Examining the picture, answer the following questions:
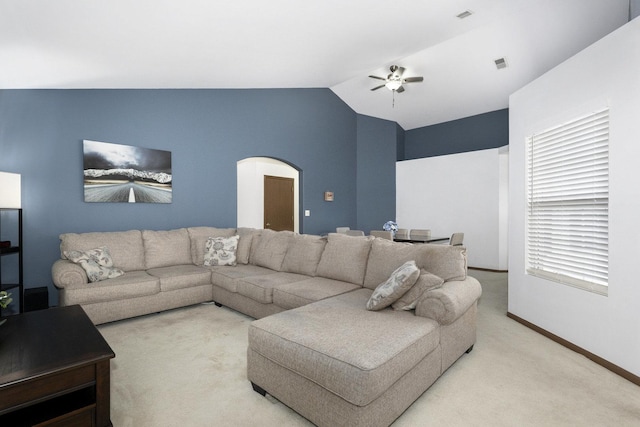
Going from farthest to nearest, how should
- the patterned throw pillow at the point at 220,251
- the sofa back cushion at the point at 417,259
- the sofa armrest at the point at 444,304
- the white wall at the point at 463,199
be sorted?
the white wall at the point at 463,199
the patterned throw pillow at the point at 220,251
the sofa back cushion at the point at 417,259
the sofa armrest at the point at 444,304

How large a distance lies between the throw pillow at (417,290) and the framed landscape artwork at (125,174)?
375 centimetres

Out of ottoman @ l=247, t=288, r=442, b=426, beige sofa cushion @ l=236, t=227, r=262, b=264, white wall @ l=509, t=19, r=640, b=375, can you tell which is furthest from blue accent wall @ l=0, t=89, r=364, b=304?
white wall @ l=509, t=19, r=640, b=375

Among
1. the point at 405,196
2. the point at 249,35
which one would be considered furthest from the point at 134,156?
the point at 405,196

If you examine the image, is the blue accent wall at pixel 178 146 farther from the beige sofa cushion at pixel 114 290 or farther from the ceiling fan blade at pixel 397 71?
the ceiling fan blade at pixel 397 71

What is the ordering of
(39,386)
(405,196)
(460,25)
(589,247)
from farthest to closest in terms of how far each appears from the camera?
1. (405,196)
2. (460,25)
3. (589,247)
4. (39,386)

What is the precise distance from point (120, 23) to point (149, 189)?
227cm

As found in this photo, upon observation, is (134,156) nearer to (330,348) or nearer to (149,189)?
(149,189)

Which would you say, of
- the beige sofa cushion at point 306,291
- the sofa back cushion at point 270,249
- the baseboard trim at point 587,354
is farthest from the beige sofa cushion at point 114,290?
the baseboard trim at point 587,354

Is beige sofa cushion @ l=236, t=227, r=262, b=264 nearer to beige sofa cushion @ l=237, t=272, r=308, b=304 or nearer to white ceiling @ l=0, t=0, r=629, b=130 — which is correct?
beige sofa cushion @ l=237, t=272, r=308, b=304

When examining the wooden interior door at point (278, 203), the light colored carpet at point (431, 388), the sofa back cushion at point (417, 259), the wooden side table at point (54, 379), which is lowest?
the light colored carpet at point (431, 388)

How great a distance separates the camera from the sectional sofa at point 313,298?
163 centimetres

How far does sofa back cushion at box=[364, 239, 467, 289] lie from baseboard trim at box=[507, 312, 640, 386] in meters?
1.14

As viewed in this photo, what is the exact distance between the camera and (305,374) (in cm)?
168

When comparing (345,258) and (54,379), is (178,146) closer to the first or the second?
(345,258)
